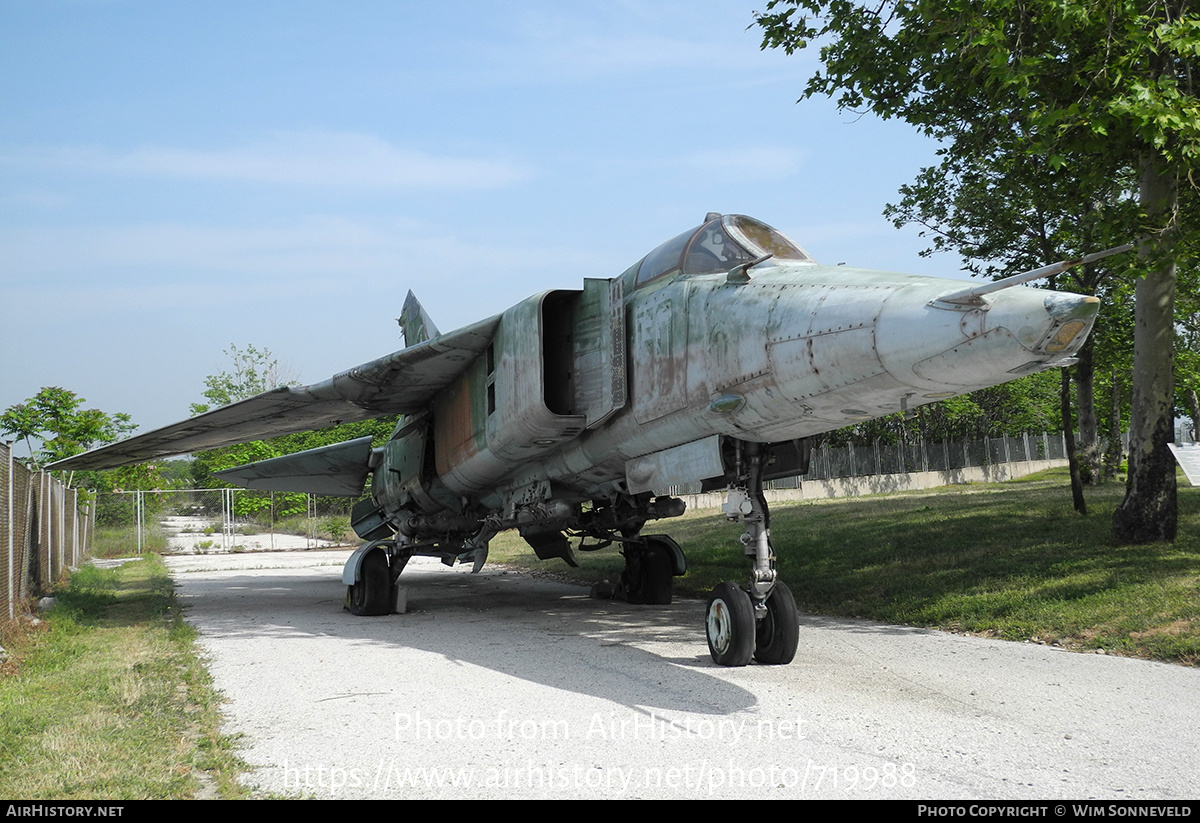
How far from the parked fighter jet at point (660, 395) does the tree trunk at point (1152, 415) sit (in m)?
5.53

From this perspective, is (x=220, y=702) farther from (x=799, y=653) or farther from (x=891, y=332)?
(x=891, y=332)

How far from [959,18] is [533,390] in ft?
19.9

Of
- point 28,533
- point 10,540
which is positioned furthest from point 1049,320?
point 28,533

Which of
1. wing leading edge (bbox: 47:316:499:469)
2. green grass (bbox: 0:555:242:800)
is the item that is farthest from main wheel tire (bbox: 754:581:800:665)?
wing leading edge (bbox: 47:316:499:469)

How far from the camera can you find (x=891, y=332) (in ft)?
17.7

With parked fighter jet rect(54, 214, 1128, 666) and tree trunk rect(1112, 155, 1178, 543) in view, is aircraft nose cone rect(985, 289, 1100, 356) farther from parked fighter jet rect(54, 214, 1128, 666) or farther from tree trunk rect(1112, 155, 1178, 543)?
tree trunk rect(1112, 155, 1178, 543)

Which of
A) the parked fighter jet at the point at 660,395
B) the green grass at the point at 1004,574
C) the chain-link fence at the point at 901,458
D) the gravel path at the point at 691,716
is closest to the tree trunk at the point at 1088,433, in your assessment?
the green grass at the point at 1004,574

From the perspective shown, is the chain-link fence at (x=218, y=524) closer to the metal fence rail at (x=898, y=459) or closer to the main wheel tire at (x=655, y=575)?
the main wheel tire at (x=655, y=575)

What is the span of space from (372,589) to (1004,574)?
7.88 m

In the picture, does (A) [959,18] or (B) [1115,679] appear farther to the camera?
(A) [959,18]

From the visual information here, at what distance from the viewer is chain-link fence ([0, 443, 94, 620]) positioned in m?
9.50

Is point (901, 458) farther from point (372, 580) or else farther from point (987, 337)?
point (987, 337)
